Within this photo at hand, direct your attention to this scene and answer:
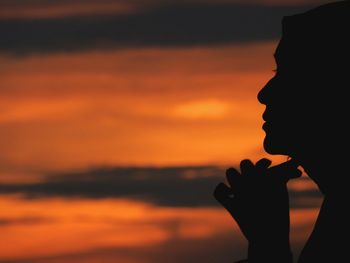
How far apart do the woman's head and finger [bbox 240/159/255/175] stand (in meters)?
0.81

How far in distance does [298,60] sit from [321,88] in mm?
474

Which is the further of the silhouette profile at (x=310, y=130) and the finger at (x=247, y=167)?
the finger at (x=247, y=167)

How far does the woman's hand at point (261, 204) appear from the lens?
1830cm

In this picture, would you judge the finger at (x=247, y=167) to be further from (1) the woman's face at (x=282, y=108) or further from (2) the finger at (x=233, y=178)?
(1) the woman's face at (x=282, y=108)

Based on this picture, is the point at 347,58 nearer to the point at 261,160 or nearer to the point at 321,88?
the point at 321,88

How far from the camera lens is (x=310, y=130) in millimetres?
17516

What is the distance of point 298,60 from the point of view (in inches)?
698

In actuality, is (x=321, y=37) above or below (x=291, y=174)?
above

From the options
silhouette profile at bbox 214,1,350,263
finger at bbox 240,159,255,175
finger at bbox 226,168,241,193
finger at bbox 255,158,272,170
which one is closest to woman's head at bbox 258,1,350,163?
silhouette profile at bbox 214,1,350,263

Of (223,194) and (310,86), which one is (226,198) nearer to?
(223,194)

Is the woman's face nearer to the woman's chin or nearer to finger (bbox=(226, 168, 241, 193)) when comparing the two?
the woman's chin

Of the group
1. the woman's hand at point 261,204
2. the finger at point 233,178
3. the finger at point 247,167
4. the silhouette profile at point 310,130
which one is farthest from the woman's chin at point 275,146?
the finger at point 233,178

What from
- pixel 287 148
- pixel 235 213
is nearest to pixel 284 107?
pixel 287 148

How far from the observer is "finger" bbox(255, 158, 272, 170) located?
1828 cm
